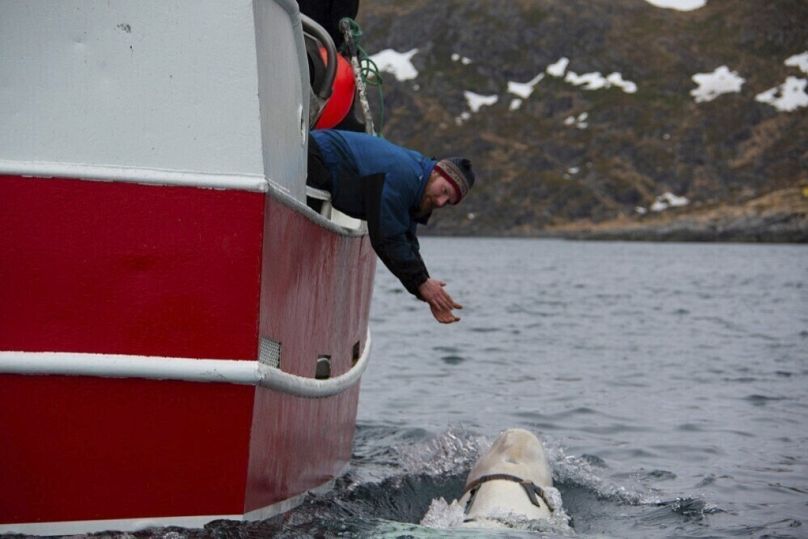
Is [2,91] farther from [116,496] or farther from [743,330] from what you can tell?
[743,330]

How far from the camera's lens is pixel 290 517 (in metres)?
5.85

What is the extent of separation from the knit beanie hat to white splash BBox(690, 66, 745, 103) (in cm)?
16706

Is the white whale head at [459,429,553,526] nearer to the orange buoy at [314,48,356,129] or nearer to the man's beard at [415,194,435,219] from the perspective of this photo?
the man's beard at [415,194,435,219]

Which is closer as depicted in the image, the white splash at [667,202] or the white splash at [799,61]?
the white splash at [667,202]

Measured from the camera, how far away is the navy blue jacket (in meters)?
6.07

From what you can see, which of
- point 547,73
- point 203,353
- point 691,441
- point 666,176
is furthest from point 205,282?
point 547,73

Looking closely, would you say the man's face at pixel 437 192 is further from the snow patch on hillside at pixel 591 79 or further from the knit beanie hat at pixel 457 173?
the snow patch on hillside at pixel 591 79

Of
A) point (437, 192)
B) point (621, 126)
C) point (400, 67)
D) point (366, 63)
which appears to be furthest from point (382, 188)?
point (400, 67)

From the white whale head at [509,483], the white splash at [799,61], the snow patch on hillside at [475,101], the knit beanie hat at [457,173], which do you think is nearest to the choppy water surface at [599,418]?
the white whale head at [509,483]

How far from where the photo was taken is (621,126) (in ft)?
526

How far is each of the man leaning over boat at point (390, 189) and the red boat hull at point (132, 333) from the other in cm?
114

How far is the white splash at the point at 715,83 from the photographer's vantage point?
168 metres

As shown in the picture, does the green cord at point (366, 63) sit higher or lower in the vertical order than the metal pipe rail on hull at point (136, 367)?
higher

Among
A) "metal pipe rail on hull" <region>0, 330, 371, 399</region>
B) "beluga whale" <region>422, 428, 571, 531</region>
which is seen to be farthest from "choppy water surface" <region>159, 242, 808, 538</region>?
"metal pipe rail on hull" <region>0, 330, 371, 399</region>
